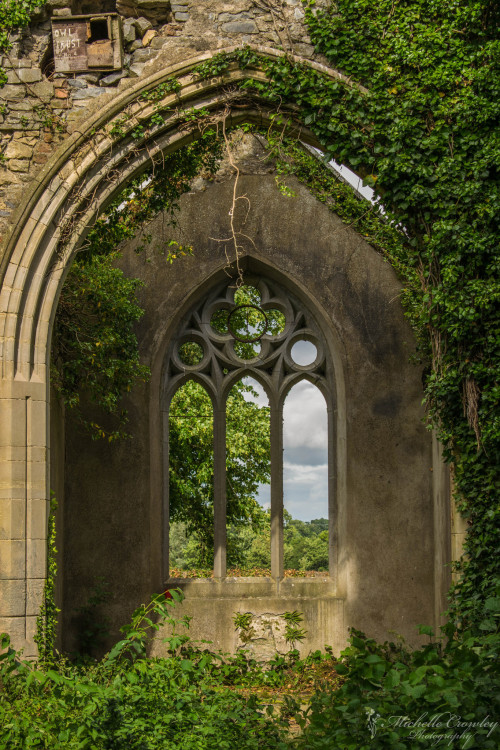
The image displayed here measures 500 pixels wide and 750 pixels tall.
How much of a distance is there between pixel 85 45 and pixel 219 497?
453 centimetres

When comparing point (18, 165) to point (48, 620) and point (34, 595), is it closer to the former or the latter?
point (34, 595)

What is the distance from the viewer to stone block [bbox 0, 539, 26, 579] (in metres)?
Result: 6.27

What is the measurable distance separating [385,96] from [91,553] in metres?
5.12

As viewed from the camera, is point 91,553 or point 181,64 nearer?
point 181,64

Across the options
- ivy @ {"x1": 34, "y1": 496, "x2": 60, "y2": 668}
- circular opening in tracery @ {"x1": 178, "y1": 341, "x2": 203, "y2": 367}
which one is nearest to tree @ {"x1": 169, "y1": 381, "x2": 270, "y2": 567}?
circular opening in tracery @ {"x1": 178, "y1": 341, "x2": 203, "y2": 367}

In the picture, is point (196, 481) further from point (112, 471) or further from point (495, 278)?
point (495, 278)

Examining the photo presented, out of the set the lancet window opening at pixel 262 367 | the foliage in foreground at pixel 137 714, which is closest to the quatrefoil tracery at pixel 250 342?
the lancet window opening at pixel 262 367

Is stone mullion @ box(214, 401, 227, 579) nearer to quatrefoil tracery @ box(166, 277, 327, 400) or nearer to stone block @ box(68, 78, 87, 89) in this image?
quatrefoil tracery @ box(166, 277, 327, 400)

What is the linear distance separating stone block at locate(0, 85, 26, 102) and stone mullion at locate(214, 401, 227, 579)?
3.83 meters

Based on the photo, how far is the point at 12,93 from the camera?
6.76 metres

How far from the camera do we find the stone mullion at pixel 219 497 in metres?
8.94

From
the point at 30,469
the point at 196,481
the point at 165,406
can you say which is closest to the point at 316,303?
the point at 165,406

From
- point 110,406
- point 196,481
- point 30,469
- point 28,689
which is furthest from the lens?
point 196,481

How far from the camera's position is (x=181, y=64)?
681 centimetres
